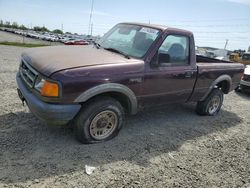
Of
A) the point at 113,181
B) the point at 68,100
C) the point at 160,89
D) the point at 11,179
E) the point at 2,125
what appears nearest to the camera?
the point at 11,179

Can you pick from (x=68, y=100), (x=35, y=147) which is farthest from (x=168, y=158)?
(x=35, y=147)

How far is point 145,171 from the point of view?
3404 millimetres

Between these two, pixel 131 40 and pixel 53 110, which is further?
pixel 131 40

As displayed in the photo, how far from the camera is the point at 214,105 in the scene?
19.8 feet

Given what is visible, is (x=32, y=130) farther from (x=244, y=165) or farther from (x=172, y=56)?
(x=244, y=165)

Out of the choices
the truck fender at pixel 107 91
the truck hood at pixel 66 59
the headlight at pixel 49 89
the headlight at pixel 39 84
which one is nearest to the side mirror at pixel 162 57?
the truck hood at pixel 66 59

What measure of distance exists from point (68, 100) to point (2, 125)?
61.0 inches

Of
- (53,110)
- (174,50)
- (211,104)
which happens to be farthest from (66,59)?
(211,104)

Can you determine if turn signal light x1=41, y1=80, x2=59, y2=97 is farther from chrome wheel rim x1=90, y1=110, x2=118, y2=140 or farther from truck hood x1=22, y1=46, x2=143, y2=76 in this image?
chrome wheel rim x1=90, y1=110, x2=118, y2=140

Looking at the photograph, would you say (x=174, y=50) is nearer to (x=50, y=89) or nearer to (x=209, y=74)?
A: (x=209, y=74)

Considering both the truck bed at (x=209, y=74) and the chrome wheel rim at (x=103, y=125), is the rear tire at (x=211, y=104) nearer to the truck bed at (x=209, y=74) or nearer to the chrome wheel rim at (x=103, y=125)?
the truck bed at (x=209, y=74)

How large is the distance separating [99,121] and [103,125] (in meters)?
0.12

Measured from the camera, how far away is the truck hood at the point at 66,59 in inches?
135

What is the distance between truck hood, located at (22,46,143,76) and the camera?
3426 mm
